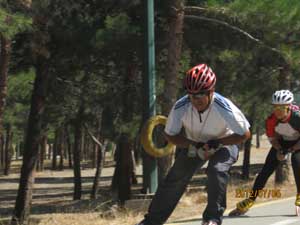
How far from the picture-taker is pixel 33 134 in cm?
1850

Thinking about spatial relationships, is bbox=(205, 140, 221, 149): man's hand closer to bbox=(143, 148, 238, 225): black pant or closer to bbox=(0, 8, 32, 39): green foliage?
bbox=(143, 148, 238, 225): black pant

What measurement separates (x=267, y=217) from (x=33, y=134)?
1075 cm

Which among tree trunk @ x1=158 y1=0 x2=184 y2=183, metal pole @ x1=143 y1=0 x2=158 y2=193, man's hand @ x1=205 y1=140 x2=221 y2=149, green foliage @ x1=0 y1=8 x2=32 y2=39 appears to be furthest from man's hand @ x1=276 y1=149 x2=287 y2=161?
green foliage @ x1=0 y1=8 x2=32 y2=39

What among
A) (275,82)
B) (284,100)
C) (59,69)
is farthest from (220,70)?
(284,100)

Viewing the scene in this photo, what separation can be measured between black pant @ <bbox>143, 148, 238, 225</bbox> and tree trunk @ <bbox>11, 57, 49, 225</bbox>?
40.4 ft

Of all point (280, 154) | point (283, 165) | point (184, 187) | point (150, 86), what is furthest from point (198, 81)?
point (283, 165)

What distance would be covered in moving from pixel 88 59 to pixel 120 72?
2.20 meters

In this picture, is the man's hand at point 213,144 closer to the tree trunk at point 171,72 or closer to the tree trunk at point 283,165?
the tree trunk at point 171,72

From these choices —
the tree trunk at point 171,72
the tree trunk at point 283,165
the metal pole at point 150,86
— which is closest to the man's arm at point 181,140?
the metal pole at point 150,86

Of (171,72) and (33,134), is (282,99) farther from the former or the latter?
(33,134)

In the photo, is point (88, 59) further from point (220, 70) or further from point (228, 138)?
point (228, 138)

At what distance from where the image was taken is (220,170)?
5.34 meters

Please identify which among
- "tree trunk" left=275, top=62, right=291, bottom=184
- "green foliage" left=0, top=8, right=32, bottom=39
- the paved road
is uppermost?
A: "green foliage" left=0, top=8, right=32, bottom=39

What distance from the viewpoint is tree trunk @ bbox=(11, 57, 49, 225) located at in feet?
58.0
